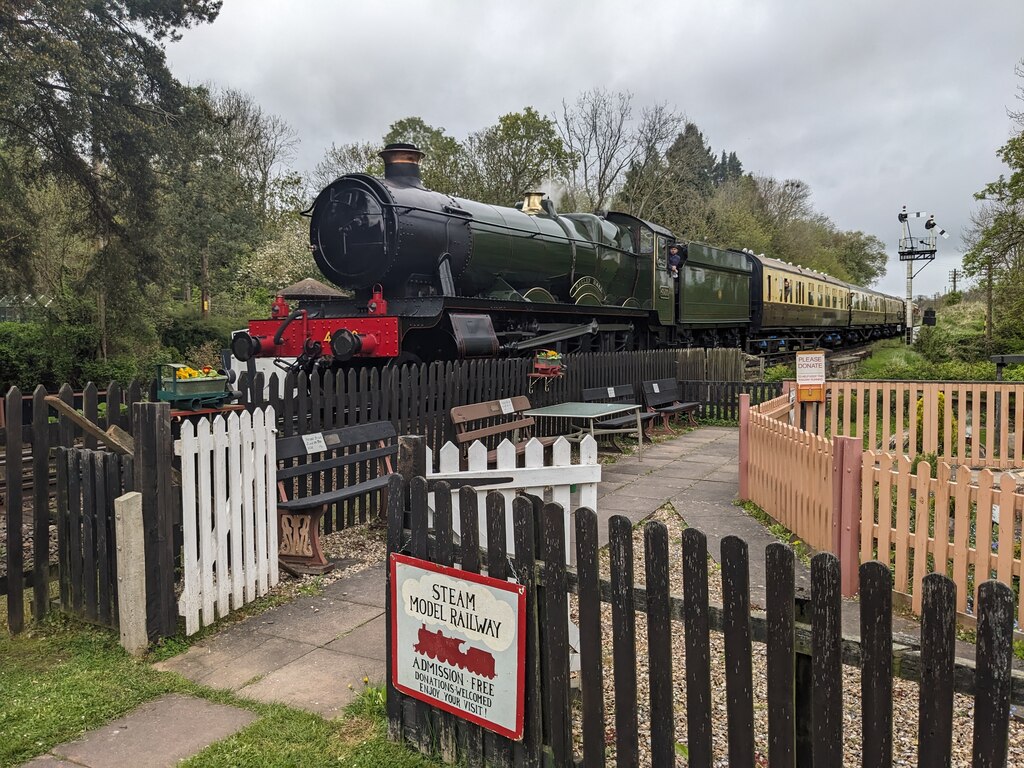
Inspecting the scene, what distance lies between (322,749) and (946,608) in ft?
8.23

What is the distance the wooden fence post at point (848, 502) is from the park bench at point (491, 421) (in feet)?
11.6

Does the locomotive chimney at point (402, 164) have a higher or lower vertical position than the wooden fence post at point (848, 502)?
higher

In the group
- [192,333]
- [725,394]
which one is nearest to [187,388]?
[725,394]

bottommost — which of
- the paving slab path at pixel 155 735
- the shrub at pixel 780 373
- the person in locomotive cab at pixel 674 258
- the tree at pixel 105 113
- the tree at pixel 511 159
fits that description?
the paving slab path at pixel 155 735

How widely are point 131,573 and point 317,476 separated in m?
2.42

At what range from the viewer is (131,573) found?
4.14 meters

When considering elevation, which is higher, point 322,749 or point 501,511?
point 501,511

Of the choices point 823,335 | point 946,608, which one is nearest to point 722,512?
point 946,608

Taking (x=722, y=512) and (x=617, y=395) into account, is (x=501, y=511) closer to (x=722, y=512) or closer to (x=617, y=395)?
(x=722, y=512)

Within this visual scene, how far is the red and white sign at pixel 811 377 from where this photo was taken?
10.1 metres

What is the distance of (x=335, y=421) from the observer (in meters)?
6.95

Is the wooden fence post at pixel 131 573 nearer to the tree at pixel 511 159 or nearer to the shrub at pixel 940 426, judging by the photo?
the shrub at pixel 940 426

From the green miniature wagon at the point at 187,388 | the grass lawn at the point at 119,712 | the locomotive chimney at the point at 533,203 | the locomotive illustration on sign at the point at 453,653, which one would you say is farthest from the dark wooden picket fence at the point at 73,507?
the locomotive chimney at the point at 533,203

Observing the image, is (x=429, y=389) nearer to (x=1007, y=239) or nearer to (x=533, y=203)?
(x=533, y=203)
